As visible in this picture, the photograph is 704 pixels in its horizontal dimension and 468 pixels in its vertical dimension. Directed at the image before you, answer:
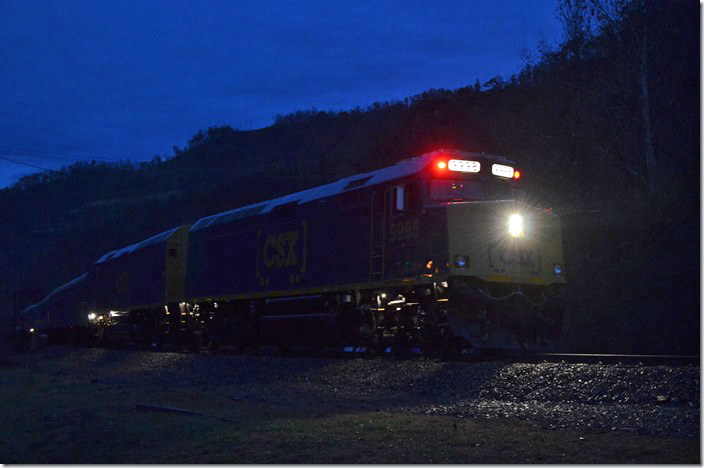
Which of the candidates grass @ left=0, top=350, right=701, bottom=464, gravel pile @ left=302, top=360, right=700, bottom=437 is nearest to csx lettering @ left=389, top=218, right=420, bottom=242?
gravel pile @ left=302, top=360, right=700, bottom=437

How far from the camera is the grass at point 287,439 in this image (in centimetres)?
667

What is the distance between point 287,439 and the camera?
25.0 feet

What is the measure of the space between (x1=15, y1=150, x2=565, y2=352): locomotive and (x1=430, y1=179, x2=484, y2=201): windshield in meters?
0.03

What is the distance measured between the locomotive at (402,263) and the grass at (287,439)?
3815mm

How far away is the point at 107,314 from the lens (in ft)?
103

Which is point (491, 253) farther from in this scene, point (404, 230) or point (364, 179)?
point (364, 179)

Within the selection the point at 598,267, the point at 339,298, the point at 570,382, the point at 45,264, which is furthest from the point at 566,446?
the point at 45,264

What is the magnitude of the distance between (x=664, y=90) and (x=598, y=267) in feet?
27.0

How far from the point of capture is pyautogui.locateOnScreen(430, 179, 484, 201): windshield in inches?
556

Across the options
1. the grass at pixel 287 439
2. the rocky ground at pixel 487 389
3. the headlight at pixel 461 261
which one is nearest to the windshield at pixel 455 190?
the headlight at pixel 461 261

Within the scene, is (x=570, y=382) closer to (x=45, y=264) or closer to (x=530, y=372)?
(x=530, y=372)

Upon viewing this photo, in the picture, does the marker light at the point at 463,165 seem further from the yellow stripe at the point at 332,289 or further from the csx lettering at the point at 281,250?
the csx lettering at the point at 281,250

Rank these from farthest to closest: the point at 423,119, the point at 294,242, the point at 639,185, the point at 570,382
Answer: the point at 423,119, the point at 639,185, the point at 294,242, the point at 570,382

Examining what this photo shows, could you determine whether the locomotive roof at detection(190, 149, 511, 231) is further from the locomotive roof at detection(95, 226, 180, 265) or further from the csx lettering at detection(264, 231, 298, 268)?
the locomotive roof at detection(95, 226, 180, 265)
